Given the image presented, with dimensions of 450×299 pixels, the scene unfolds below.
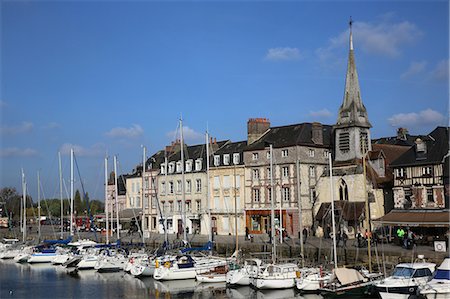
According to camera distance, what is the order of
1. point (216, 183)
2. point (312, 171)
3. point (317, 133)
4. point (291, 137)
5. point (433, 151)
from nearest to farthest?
point (433, 151)
point (312, 171)
point (291, 137)
point (317, 133)
point (216, 183)

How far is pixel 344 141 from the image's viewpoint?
46.7m

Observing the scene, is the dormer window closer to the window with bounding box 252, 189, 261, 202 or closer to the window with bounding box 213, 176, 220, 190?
the window with bounding box 213, 176, 220, 190

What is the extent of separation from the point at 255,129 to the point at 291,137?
16.1 feet

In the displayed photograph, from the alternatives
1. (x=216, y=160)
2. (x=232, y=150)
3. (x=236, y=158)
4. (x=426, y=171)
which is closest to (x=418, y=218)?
(x=426, y=171)

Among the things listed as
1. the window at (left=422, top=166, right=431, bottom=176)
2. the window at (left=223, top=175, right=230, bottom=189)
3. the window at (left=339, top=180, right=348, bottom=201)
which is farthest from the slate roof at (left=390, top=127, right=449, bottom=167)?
the window at (left=223, top=175, right=230, bottom=189)

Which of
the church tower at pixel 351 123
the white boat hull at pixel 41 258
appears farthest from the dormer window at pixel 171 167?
the church tower at pixel 351 123

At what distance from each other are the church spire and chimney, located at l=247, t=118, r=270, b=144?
334 inches

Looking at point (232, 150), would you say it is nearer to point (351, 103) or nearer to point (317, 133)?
point (317, 133)

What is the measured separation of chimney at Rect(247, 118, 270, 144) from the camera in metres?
52.6

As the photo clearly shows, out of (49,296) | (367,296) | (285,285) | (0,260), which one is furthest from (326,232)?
(0,260)

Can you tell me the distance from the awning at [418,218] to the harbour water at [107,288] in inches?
410

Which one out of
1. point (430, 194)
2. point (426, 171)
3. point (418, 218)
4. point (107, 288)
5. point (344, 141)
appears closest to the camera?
point (107, 288)

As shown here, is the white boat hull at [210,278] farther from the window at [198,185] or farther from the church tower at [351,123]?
the window at [198,185]

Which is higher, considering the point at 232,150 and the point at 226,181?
the point at 232,150
